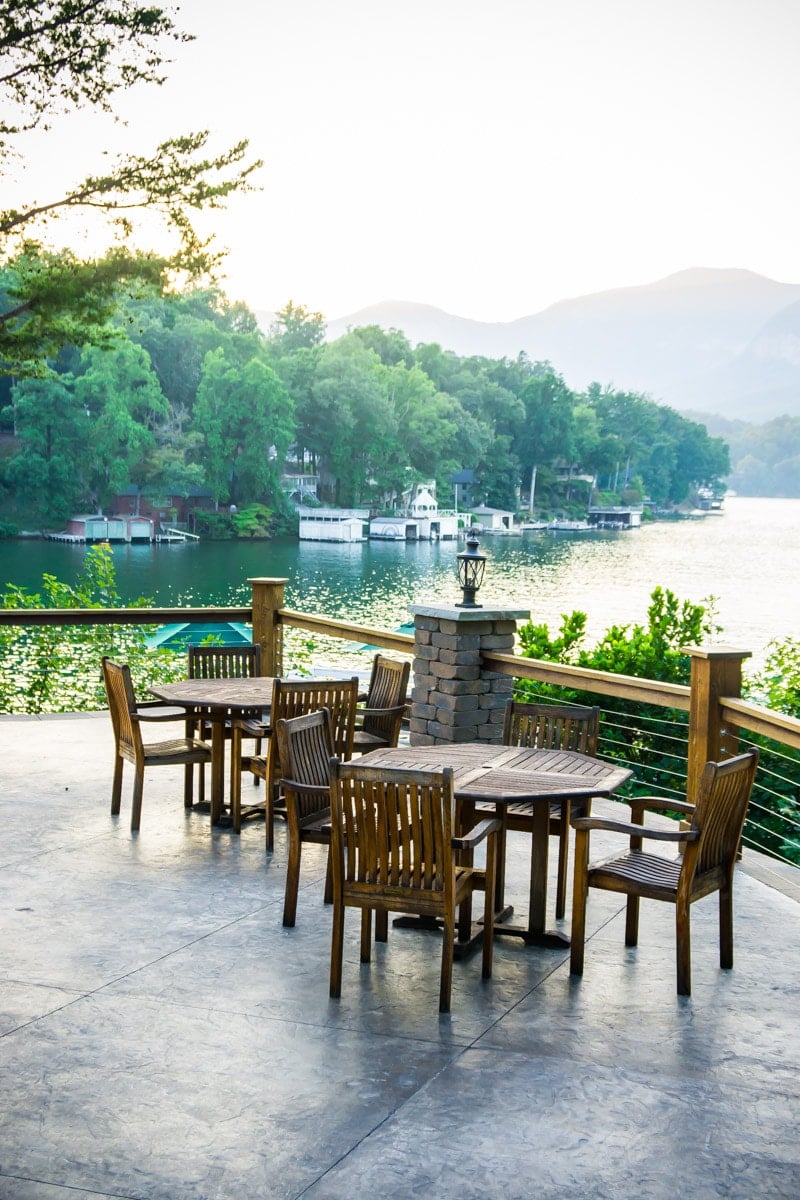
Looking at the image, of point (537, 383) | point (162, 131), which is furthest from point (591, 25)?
point (537, 383)

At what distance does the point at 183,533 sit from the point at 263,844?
4974cm

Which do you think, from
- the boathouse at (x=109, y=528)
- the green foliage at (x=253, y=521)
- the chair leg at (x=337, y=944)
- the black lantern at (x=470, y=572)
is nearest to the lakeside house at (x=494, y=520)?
the green foliage at (x=253, y=521)

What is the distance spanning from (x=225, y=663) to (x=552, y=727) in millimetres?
2477

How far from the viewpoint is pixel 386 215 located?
2603 inches

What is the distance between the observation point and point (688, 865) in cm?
384

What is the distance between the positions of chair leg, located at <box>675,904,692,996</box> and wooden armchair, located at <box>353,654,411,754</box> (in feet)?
7.78

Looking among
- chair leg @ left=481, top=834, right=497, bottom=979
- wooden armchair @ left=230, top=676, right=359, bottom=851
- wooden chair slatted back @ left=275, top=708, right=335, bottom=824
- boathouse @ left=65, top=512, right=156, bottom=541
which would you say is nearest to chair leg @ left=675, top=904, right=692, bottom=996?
chair leg @ left=481, top=834, right=497, bottom=979

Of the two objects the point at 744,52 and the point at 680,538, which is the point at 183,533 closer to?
the point at 744,52

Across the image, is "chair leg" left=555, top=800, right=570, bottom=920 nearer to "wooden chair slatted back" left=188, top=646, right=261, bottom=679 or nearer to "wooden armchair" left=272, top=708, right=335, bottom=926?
"wooden armchair" left=272, top=708, right=335, bottom=926

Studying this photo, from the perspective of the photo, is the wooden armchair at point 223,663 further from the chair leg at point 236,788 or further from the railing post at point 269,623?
the railing post at point 269,623

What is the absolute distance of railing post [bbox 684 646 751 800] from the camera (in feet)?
18.1

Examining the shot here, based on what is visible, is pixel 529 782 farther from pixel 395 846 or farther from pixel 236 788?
pixel 236 788

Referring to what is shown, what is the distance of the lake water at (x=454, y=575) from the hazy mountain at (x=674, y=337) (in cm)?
4725

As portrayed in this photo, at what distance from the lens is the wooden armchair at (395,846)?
11.8 feet
